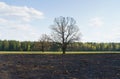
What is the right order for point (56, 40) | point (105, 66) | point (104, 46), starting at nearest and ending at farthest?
point (105, 66), point (56, 40), point (104, 46)

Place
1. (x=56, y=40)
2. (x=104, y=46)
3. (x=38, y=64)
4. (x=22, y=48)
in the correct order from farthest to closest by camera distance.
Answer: (x=104, y=46) → (x=22, y=48) → (x=56, y=40) → (x=38, y=64)

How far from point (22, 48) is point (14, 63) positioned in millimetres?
115642

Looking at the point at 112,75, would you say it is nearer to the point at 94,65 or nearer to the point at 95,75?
the point at 95,75

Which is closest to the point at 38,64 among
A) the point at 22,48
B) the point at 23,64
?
the point at 23,64

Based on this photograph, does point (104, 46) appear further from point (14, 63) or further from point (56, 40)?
point (14, 63)

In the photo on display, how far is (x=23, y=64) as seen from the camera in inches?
700

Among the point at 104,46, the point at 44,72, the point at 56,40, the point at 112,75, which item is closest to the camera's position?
the point at 112,75

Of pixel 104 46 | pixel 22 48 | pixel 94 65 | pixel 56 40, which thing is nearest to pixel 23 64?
pixel 94 65

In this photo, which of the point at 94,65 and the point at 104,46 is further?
the point at 104,46

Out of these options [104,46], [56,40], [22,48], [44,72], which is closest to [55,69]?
[44,72]

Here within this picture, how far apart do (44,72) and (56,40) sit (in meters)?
61.2

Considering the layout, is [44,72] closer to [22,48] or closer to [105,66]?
[105,66]

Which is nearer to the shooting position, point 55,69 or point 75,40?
point 55,69

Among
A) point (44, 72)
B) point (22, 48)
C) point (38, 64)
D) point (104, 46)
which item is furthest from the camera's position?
point (104, 46)
